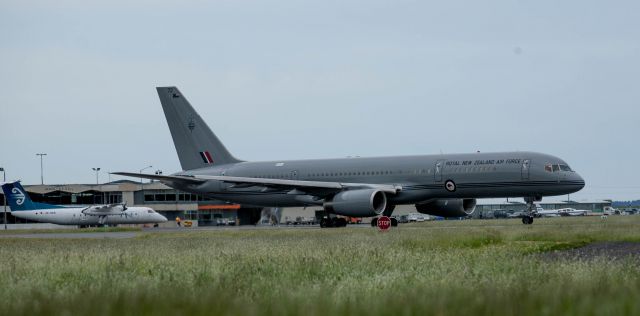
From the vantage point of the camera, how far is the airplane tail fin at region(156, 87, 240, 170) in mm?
54375

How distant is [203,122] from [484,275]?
43.3m

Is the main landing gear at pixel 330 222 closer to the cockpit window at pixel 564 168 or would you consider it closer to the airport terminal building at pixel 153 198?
the cockpit window at pixel 564 168

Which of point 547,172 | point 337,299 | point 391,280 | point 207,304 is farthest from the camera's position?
point 547,172

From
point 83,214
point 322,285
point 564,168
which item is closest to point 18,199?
point 83,214

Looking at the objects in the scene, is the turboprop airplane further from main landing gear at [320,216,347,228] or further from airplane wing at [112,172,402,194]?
main landing gear at [320,216,347,228]

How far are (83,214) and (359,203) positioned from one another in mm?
44257

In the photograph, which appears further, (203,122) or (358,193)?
(203,122)

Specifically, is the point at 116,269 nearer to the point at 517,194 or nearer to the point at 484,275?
the point at 484,275

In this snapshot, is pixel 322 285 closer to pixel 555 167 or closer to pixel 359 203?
pixel 359 203

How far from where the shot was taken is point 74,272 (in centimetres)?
1484

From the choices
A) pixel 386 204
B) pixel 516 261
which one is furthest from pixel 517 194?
pixel 516 261

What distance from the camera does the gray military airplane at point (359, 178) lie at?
43.6 meters

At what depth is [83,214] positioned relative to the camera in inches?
3243

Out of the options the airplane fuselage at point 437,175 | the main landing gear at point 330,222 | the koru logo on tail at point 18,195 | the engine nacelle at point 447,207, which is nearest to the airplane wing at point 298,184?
the airplane fuselage at point 437,175
